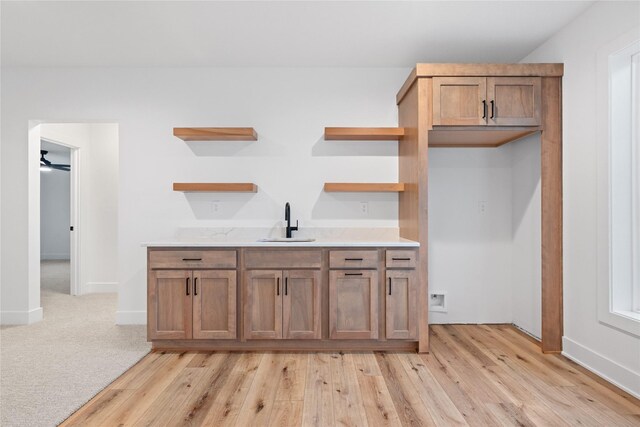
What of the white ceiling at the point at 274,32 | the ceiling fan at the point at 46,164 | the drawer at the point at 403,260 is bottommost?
the drawer at the point at 403,260

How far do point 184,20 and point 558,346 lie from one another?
3795 mm

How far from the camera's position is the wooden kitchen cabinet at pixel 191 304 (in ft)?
10.0

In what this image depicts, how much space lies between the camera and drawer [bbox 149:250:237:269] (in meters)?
3.08

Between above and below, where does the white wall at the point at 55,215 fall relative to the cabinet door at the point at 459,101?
below

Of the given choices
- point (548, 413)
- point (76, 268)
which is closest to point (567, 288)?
point (548, 413)

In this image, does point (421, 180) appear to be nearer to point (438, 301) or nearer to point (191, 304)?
point (438, 301)

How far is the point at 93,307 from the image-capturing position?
452 centimetres

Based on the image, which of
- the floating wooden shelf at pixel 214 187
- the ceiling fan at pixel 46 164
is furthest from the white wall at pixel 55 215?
the floating wooden shelf at pixel 214 187

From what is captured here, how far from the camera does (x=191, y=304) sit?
3.07m

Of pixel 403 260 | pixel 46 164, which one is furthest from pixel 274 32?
pixel 46 164

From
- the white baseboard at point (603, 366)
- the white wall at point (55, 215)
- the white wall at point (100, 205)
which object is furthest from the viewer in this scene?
→ the white wall at point (55, 215)

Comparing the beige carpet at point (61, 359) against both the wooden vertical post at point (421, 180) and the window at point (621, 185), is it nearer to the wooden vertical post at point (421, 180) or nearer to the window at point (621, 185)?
the wooden vertical post at point (421, 180)

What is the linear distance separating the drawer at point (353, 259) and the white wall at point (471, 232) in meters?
1.02

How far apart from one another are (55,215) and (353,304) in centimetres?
1043
